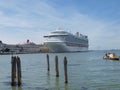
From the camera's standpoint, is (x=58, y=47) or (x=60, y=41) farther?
(x=58, y=47)

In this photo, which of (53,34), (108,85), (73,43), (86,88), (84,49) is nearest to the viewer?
(86,88)

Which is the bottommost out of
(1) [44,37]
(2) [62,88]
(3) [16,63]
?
(2) [62,88]

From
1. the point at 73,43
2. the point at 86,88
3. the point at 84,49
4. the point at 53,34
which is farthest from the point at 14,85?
the point at 84,49

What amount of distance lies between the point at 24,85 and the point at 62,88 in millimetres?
4141

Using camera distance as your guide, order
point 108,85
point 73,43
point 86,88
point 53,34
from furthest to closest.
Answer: point 73,43, point 53,34, point 108,85, point 86,88

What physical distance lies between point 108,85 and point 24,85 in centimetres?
774

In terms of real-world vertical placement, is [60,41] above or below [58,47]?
above

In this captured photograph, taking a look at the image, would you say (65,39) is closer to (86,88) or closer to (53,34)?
(53,34)

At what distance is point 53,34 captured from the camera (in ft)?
472

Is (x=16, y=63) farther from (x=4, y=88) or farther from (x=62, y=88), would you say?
(x=62, y=88)

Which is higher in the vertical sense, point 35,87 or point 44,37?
point 44,37

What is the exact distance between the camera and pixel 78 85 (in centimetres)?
2803

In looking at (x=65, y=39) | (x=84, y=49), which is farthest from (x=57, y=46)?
(x=84, y=49)

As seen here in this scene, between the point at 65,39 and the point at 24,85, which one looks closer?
the point at 24,85
